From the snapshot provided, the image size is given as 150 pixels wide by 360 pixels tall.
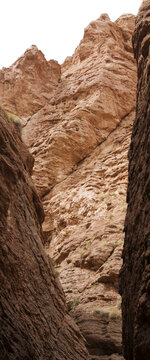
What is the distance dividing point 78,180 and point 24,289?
17520mm

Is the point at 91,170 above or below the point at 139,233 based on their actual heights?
above

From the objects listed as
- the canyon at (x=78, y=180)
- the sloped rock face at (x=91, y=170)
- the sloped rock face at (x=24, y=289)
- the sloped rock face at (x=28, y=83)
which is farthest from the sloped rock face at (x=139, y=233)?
the sloped rock face at (x=28, y=83)

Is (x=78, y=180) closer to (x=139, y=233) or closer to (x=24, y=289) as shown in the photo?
(x=24, y=289)

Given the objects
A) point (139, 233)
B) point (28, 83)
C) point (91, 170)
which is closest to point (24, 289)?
point (139, 233)

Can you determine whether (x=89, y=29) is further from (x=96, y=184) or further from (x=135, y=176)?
(x=135, y=176)

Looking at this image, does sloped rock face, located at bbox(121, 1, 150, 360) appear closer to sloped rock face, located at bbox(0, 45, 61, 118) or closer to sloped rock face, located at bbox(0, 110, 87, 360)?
sloped rock face, located at bbox(0, 110, 87, 360)

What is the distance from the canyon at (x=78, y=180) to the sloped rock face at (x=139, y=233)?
0.44 meters

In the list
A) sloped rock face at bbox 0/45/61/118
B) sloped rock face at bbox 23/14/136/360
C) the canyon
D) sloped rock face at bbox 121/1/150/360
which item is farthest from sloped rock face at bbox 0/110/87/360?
sloped rock face at bbox 0/45/61/118

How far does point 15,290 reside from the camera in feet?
28.0

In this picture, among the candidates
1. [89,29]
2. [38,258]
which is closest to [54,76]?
[89,29]

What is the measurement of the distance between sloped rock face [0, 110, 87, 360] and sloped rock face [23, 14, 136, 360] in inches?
91.0

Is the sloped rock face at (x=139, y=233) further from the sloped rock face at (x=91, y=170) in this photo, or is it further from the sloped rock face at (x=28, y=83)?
the sloped rock face at (x=28, y=83)

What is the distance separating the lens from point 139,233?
7.29 metres

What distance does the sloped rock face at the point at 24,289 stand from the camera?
793 cm
